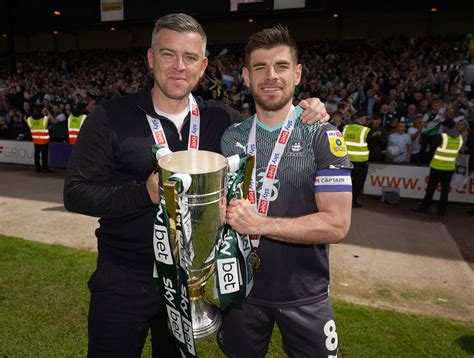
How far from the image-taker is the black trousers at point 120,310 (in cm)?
240

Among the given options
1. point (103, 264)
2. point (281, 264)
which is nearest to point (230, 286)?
point (281, 264)

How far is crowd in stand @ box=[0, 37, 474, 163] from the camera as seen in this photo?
10797mm

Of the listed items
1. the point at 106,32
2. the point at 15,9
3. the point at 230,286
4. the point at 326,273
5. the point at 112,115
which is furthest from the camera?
the point at 106,32

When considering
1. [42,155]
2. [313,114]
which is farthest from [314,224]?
[42,155]

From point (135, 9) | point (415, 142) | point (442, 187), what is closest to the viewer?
point (442, 187)

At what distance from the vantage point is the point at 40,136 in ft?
41.7

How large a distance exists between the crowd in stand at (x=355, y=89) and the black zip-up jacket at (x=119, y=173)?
816 cm

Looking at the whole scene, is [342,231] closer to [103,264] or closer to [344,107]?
[103,264]

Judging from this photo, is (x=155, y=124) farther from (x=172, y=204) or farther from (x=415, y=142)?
(x=415, y=142)

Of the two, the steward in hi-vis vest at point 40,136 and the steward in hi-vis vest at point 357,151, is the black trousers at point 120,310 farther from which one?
the steward in hi-vis vest at point 40,136

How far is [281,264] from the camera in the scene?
8.24 ft

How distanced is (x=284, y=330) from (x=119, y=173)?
138cm

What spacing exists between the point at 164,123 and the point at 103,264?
0.94 m

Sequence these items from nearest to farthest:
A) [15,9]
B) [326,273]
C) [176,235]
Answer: [176,235] < [326,273] < [15,9]
